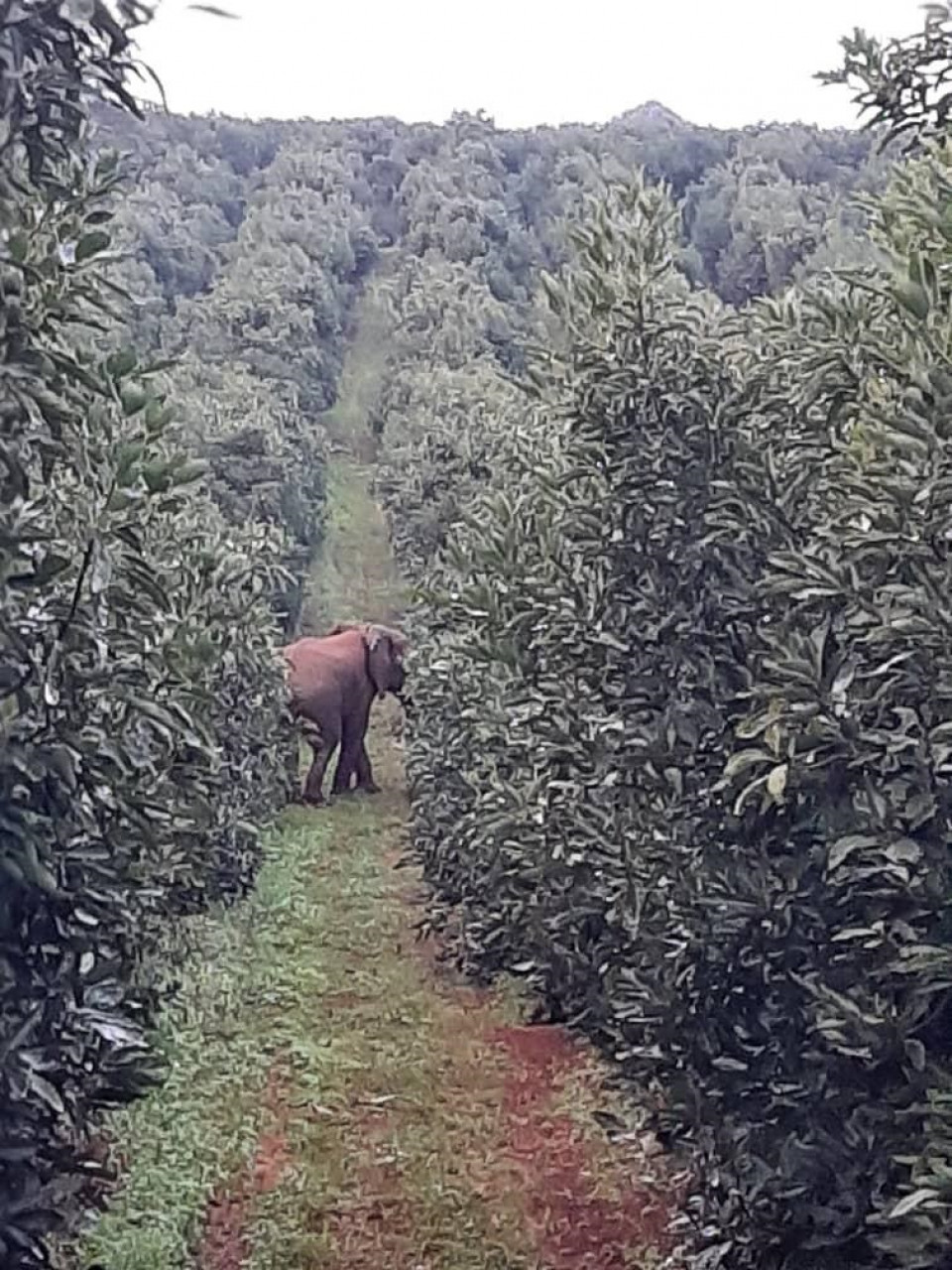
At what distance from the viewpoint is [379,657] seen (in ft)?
63.3

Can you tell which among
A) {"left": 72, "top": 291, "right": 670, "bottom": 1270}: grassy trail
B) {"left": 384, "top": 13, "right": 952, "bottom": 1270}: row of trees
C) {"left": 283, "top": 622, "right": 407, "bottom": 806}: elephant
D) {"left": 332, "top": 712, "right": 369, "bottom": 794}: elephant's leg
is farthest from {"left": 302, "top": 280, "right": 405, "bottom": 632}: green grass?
{"left": 384, "top": 13, "right": 952, "bottom": 1270}: row of trees

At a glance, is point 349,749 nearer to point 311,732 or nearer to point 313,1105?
point 311,732

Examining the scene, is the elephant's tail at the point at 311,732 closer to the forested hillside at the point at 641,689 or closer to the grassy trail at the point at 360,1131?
the grassy trail at the point at 360,1131

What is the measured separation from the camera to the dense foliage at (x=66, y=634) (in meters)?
3.41

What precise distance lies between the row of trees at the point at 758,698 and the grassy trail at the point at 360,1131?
492 millimetres

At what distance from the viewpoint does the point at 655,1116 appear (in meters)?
6.87

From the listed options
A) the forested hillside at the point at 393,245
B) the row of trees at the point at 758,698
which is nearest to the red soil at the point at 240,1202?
the row of trees at the point at 758,698

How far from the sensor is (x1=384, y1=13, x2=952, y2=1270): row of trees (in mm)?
4461

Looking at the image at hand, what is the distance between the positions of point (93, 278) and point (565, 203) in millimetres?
38039

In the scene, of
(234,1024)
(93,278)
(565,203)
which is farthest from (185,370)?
(93,278)

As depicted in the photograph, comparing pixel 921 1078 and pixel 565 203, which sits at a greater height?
pixel 565 203

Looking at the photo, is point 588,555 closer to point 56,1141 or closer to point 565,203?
point 56,1141

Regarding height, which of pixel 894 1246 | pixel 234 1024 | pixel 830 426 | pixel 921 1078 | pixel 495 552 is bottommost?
pixel 234 1024

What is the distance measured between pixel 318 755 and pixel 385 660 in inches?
68.6
